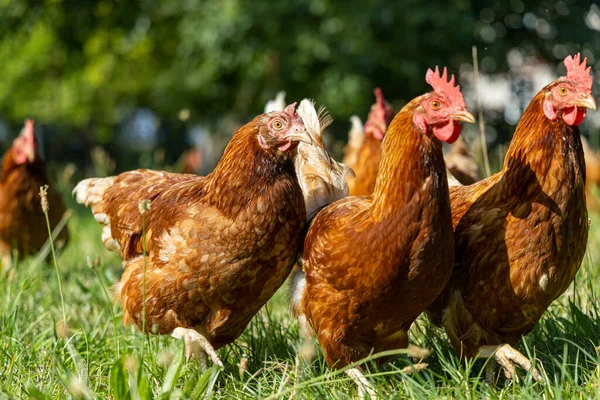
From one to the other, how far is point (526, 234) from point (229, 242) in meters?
1.31

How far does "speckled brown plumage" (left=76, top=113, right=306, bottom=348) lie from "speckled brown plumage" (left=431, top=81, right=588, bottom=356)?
840mm

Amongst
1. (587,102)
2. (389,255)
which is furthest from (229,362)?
(587,102)

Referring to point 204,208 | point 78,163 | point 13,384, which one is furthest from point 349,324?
point 78,163

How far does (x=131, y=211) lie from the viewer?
3.90 m

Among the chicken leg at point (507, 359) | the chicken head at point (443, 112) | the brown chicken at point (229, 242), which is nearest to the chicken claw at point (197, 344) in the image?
the brown chicken at point (229, 242)

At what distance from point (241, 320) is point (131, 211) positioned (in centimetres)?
98

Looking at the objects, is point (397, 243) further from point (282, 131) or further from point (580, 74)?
point (580, 74)

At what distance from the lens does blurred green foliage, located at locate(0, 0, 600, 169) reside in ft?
33.4

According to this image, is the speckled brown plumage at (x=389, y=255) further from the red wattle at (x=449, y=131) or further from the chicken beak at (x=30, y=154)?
the chicken beak at (x=30, y=154)

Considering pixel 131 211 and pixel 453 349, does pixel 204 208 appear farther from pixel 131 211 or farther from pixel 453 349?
pixel 453 349

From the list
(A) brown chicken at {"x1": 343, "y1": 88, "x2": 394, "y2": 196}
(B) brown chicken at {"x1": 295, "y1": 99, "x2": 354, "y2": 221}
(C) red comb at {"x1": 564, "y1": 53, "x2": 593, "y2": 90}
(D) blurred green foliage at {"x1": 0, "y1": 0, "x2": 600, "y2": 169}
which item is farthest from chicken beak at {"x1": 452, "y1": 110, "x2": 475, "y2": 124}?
(D) blurred green foliage at {"x1": 0, "y1": 0, "x2": 600, "y2": 169}

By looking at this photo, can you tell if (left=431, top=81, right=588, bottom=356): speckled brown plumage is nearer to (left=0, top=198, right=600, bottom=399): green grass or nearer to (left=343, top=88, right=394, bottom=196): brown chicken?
(left=0, top=198, right=600, bottom=399): green grass

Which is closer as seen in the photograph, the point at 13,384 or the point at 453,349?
the point at 13,384

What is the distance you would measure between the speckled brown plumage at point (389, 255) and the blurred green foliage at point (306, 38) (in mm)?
7215
